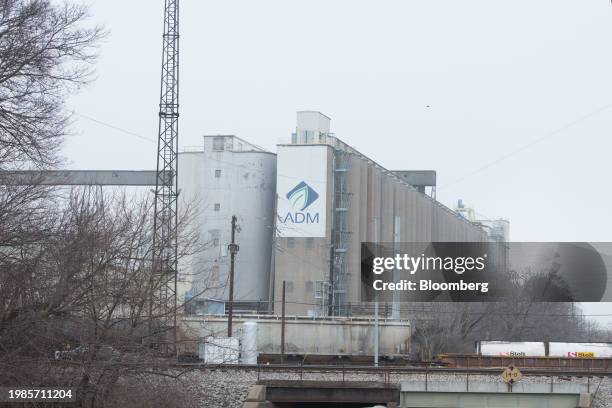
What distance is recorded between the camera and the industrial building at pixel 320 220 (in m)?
81.4

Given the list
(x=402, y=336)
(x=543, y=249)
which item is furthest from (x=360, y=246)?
(x=543, y=249)

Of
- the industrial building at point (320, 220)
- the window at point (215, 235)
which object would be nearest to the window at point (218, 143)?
the industrial building at point (320, 220)

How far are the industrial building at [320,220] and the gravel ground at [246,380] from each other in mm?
45000

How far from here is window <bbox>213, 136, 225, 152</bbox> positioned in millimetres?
86312

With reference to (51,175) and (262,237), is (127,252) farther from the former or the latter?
(262,237)

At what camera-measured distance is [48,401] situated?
2252 cm

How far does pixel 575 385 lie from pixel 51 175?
1917 centimetres

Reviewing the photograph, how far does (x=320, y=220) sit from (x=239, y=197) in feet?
26.8

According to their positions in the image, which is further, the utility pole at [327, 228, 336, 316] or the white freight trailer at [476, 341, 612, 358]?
the utility pole at [327, 228, 336, 316]

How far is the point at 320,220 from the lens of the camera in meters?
82.1

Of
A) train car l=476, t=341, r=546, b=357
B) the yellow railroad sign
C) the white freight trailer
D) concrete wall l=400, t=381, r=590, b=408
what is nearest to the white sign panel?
train car l=476, t=341, r=546, b=357

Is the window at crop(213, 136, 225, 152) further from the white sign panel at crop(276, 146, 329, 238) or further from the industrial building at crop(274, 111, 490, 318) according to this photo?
the white sign panel at crop(276, 146, 329, 238)

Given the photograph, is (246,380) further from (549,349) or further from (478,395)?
(549,349)

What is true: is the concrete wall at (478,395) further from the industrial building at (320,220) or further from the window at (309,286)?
the window at (309,286)
